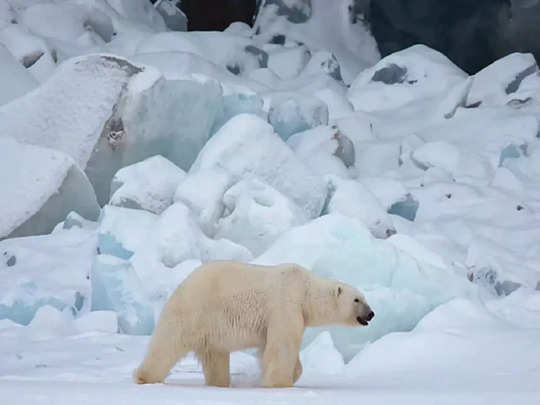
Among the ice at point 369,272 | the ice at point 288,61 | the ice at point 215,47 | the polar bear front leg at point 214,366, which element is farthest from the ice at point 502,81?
the polar bear front leg at point 214,366

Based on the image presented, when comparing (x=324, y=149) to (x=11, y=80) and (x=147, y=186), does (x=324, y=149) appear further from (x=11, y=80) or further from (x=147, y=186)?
(x=11, y=80)

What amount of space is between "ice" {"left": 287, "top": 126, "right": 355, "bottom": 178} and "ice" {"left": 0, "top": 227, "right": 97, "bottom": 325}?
3.36 m

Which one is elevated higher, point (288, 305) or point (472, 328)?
point (288, 305)

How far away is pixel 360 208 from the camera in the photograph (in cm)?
842

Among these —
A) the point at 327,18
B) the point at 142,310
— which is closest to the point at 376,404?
the point at 142,310

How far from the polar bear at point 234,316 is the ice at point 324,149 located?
6.42m

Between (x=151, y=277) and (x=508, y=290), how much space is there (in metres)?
3.24

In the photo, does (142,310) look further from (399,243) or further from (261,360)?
(261,360)

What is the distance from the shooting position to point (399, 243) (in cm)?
709

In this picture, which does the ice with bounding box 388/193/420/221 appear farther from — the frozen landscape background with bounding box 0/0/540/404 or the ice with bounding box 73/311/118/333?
the ice with bounding box 73/311/118/333

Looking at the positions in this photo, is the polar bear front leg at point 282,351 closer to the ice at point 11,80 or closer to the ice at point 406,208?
the ice at point 406,208

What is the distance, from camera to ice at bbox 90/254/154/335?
20.7 feet

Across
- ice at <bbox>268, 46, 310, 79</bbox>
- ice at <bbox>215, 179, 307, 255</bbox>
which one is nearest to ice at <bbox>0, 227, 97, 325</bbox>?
ice at <bbox>215, 179, 307, 255</bbox>

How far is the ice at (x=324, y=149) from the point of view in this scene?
10.5 m
